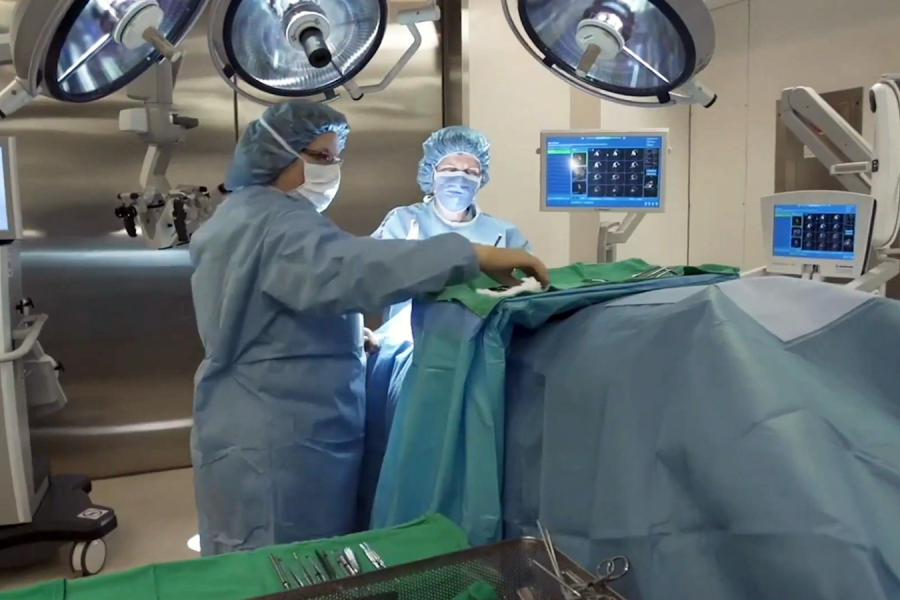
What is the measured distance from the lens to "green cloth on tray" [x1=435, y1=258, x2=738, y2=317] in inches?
41.1

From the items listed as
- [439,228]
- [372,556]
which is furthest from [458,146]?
[372,556]

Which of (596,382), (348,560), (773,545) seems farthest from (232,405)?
(773,545)

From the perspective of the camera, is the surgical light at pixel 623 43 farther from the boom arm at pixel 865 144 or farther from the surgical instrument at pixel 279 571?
the boom arm at pixel 865 144

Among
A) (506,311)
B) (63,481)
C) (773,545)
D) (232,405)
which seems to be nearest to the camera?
(773,545)

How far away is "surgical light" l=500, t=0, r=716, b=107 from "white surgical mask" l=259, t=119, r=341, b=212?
2.31 feet

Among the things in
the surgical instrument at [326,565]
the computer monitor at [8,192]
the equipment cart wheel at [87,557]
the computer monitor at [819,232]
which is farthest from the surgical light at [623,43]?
the equipment cart wheel at [87,557]

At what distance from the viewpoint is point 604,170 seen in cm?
246

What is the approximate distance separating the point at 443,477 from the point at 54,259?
8.57 feet

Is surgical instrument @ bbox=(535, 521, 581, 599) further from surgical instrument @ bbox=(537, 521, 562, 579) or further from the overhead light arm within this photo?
the overhead light arm

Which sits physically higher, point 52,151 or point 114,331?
point 52,151

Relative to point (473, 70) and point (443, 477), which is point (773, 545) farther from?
point (473, 70)

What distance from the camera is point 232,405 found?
62.1 inches

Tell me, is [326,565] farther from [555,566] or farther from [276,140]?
[276,140]

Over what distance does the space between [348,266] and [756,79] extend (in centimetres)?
269
